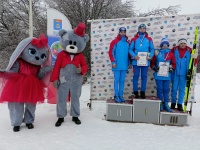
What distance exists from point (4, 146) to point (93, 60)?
274 cm

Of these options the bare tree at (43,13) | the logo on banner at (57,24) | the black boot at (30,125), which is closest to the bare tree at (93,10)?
the bare tree at (43,13)

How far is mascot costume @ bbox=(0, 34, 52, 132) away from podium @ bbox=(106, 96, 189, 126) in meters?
1.52

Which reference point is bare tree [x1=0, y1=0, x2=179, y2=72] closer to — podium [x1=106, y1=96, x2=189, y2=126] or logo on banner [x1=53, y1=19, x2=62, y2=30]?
logo on banner [x1=53, y1=19, x2=62, y2=30]

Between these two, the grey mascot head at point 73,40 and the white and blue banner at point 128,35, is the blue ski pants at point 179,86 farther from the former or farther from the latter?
the grey mascot head at point 73,40

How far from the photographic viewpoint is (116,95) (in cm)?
464

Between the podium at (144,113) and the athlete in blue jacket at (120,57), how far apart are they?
0.75 feet

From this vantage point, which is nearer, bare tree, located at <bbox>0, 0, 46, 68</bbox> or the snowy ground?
the snowy ground

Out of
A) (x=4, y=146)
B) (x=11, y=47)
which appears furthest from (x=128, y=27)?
(x=11, y=47)

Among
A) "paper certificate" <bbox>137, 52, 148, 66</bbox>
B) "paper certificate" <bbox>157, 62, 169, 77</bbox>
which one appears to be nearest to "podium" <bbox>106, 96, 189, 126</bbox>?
"paper certificate" <bbox>157, 62, 169, 77</bbox>

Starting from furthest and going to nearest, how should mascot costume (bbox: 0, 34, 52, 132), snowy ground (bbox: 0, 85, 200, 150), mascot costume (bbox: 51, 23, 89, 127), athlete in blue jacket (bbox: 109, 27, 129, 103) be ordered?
1. athlete in blue jacket (bbox: 109, 27, 129, 103)
2. mascot costume (bbox: 51, 23, 89, 127)
3. mascot costume (bbox: 0, 34, 52, 132)
4. snowy ground (bbox: 0, 85, 200, 150)

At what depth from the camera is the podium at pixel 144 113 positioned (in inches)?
166

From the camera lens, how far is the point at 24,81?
12.3 ft

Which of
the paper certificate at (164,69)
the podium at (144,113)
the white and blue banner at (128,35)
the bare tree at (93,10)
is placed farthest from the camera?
the bare tree at (93,10)

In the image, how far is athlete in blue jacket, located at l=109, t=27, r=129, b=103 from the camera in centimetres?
444
